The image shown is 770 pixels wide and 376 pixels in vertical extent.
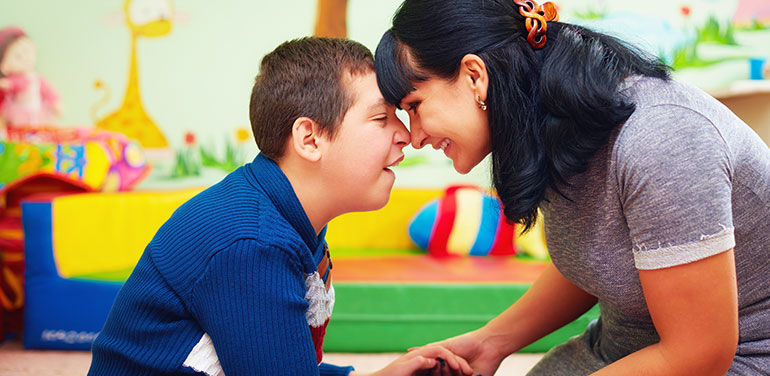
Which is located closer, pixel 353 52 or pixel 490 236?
pixel 353 52

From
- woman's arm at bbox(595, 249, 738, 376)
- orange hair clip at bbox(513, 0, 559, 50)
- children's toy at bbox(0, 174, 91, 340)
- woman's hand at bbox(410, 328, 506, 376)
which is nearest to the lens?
woman's arm at bbox(595, 249, 738, 376)

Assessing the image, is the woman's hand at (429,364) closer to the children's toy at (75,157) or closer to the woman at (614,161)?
the woman at (614,161)

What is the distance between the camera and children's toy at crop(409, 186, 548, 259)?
2592mm

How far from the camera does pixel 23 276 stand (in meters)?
2.32

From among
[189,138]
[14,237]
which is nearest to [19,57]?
[189,138]

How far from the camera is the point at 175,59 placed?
296 cm

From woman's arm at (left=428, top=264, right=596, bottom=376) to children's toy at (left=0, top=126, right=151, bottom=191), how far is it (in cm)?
182

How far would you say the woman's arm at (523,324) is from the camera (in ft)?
3.86

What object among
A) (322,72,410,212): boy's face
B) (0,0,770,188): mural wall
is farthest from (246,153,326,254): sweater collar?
(0,0,770,188): mural wall

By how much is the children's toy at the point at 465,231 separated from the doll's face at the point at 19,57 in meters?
2.01

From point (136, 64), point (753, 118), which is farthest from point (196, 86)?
point (753, 118)

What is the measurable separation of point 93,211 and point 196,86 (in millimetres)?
910

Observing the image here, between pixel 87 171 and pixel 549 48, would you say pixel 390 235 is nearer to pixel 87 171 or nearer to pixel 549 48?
pixel 87 171

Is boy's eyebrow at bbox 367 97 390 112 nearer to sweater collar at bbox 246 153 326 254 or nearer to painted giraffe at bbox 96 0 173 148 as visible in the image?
sweater collar at bbox 246 153 326 254
